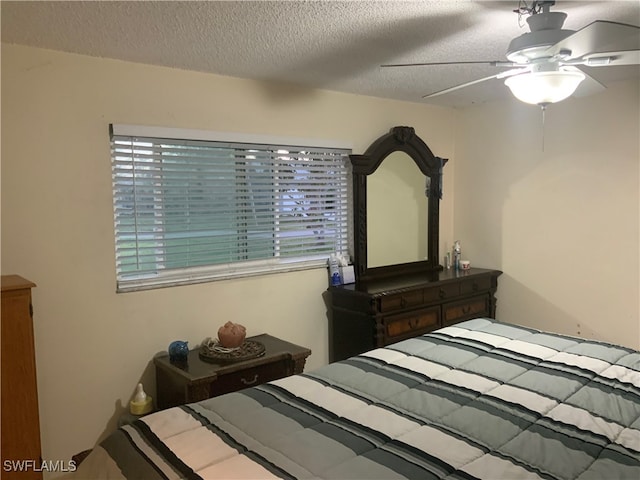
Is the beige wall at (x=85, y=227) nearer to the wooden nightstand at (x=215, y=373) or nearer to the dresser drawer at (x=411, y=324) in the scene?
the wooden nightstand at (x=215, y=373)

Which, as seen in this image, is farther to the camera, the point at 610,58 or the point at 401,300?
the point at 401,300

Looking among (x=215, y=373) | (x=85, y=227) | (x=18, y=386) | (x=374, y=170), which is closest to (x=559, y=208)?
(x=374, y=170)

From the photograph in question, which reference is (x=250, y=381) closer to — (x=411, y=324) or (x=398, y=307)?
(x=398, y=307)

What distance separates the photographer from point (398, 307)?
136 inches

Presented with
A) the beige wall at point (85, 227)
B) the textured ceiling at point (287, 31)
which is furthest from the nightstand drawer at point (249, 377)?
the textured ceiling at point (287, 31)

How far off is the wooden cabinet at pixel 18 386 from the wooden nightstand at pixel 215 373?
0.66 meters

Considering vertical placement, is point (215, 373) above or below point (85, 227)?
below

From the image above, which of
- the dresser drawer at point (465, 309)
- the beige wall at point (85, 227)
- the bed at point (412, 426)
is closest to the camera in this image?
the bed at point (412, 426)

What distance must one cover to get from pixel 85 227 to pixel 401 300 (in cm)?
203

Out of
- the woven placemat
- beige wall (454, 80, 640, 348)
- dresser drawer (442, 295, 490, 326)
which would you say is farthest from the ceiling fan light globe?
dresser drawer (442, 295, 490, 326)

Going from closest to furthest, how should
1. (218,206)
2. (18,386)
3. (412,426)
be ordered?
(412,426), (18,386), (218,206)

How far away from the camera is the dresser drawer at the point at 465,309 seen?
3791mm

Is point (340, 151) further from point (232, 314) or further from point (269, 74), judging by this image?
point (232, 314)

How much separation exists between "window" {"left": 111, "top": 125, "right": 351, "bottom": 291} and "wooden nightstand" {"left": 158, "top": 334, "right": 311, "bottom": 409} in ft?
1.62
